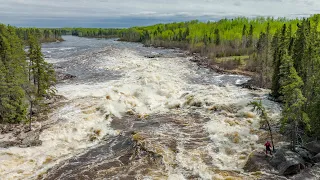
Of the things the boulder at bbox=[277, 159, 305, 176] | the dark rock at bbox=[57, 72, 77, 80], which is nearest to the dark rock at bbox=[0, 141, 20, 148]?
the boulder at bbox=[277, 159, 305, 176]

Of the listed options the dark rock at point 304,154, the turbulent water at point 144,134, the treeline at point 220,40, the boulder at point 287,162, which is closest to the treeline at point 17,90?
the turbulent water at point 144,134

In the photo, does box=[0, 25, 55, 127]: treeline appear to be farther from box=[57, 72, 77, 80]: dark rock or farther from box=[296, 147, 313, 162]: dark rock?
box=[296, 147, 313, 162]: dark rock

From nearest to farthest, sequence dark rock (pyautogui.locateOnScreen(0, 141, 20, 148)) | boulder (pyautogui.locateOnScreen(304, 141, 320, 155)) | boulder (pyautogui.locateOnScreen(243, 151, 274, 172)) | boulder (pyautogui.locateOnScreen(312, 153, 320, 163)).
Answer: boulder (pyautogui.locateOnScreen(243, 151, 274, 172))
boulder (pyautogui.locateOnScreen(312, 153, 320, 163))
boulder (pyautogui.locateOnScreen(304, 141, 320, 155))
dark rock (pyautogui.locateOnScreen(0, 141, 20, 148))

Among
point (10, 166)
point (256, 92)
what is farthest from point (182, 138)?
point (256, 92)

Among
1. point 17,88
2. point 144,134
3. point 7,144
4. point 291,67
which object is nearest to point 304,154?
point 291,67

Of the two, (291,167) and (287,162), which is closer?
(291,167)

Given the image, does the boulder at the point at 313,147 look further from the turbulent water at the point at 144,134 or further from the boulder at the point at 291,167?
the turbulent water at the point at 144,134

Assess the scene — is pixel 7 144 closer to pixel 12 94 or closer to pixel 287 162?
pixel 12 94
